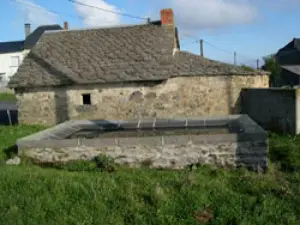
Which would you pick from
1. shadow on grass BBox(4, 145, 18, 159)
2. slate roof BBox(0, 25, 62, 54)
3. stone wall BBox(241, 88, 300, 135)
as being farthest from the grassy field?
slate roof BBox(0, 25, 62, 54)

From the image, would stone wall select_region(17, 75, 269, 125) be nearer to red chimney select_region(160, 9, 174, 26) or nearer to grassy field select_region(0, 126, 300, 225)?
red chimney select_region(160, 9, 174, 26)

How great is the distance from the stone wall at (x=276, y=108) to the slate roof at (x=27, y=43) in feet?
125

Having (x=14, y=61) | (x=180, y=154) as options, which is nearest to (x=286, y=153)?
(x=180, y=154)

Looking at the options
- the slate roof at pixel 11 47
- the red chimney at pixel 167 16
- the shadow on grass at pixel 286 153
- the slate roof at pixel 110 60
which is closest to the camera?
the shadow on grass at pixel 286 153

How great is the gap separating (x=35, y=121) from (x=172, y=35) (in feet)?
24.8

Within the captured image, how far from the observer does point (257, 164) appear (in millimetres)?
7547

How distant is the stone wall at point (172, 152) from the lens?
7.61 metres

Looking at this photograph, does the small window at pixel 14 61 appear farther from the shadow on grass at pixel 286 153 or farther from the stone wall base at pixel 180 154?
the shadow on grass at pixel 286 153

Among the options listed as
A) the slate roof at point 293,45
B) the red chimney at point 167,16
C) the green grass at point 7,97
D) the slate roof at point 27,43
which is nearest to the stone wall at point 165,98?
the red chimney at point 167,16

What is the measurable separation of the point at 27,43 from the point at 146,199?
4738 centimetres

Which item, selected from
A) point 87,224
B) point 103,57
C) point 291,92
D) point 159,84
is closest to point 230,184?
point 87,224

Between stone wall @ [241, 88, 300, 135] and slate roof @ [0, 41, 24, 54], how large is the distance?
148 ft

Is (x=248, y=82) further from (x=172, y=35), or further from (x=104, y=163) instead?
(x=104, y=163)

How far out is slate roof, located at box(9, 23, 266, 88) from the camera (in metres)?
15.3
